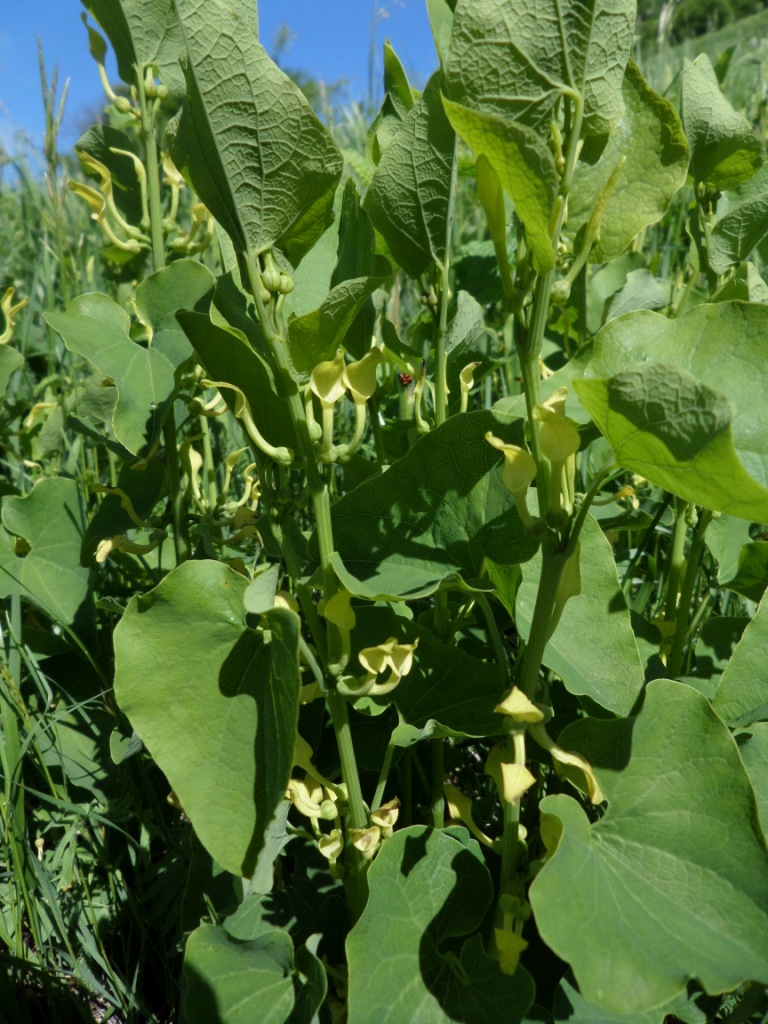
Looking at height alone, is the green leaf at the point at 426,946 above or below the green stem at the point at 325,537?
below

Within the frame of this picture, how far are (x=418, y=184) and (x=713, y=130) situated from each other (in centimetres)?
36

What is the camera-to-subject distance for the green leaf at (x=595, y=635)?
0.72m

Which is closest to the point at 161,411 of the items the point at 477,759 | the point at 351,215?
the point at 351,215

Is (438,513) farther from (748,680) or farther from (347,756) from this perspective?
(748,680)

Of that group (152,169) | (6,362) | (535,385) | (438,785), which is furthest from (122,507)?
(535,385)

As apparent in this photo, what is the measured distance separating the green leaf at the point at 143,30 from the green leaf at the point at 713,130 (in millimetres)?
527

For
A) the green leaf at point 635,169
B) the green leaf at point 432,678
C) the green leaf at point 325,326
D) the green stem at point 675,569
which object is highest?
the green leaf at point 635,169

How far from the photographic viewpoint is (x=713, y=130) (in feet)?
2.88

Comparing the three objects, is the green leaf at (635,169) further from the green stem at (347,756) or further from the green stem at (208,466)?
the green stem at (208,466)

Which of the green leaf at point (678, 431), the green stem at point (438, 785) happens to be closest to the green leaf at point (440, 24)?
the green leaf at point (678, 431)

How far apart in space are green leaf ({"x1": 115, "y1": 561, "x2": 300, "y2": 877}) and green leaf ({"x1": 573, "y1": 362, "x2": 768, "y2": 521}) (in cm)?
25

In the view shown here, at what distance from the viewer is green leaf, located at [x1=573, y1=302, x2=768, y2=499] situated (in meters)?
0.56

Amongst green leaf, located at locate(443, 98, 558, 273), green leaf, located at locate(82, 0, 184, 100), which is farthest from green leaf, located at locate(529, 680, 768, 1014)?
green leaf, located at locate(82, 0, 184, 100)

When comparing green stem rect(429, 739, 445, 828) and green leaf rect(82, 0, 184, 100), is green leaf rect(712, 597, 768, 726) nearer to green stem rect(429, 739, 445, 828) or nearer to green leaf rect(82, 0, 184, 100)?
green stem rect(429, 739, 445, 828)
